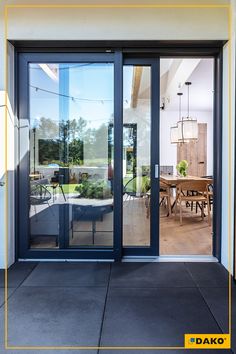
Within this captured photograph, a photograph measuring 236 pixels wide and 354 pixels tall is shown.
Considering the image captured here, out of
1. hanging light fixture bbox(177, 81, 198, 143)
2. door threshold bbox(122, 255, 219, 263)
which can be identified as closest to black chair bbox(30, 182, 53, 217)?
door threshold bbox(122, 255, 219, 263)

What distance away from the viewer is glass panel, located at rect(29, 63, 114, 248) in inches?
125

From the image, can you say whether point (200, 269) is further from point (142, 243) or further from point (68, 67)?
point (68, 67)

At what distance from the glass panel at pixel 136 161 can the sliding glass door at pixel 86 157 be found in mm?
12

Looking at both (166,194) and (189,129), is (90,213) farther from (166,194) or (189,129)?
(189,129)

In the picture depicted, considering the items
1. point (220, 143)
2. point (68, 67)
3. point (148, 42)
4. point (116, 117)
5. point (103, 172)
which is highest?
point (148, 42)

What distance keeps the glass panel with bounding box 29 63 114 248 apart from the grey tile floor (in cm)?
42

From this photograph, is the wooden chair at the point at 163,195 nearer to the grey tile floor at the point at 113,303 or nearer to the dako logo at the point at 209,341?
the grey tile floor at the point at 113,303

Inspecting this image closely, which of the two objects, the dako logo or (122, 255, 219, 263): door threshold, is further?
(122, 255, 219, 263): door threshold

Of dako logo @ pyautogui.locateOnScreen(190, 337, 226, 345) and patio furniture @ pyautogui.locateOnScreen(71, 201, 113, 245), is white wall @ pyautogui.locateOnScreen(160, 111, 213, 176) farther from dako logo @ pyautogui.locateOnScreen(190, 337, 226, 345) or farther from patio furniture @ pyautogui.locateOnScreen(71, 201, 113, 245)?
dako logo @ pyautogui.locateOnScreen(190, 337, 226, 345)

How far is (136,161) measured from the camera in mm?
3248

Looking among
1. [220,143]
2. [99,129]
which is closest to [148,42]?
[99,129]

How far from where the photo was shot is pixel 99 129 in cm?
319

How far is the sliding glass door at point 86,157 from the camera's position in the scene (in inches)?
124

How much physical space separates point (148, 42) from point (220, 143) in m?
1.37
